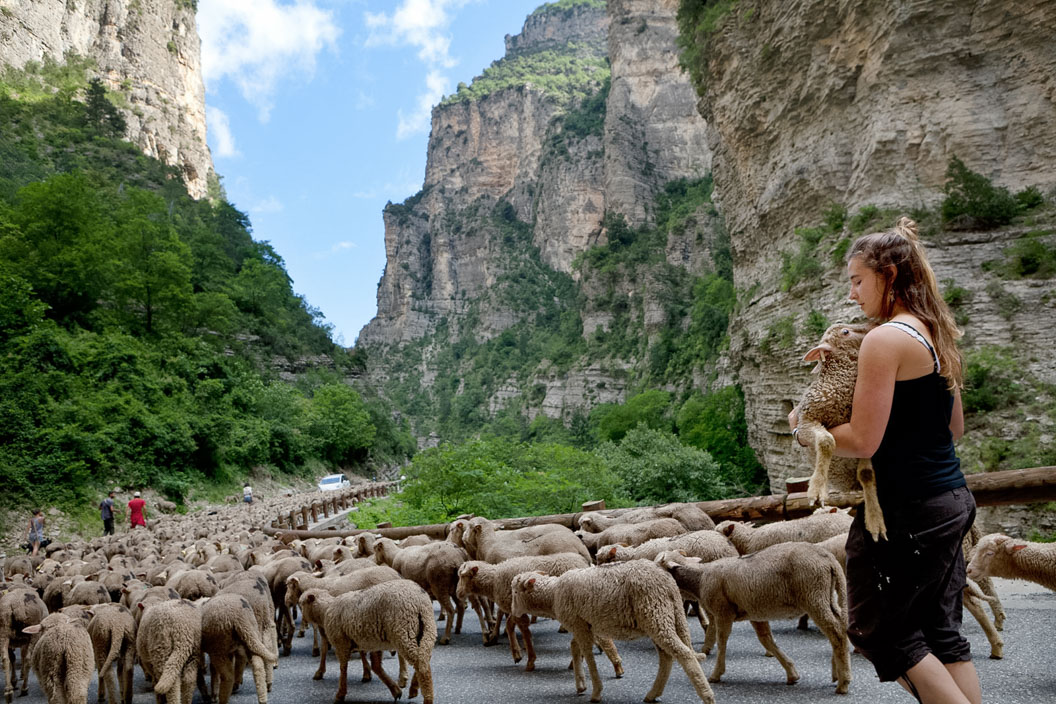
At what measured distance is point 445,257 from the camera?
13588 centimetres

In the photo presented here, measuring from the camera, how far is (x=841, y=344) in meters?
2.83

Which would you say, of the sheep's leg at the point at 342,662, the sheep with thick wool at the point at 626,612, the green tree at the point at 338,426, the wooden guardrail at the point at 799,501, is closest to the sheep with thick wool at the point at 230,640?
the sheep's leg at the point at 342,662

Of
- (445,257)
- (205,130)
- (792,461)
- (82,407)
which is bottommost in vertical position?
(792,461)

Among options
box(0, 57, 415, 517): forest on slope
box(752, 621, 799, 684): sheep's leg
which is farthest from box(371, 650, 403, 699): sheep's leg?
box(0, 57, 415, 517): forest on slope

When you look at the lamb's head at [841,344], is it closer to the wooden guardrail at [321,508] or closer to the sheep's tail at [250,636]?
the sheep's tail at [250,636]

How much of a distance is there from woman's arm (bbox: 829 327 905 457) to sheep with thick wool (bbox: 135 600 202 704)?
191 inches

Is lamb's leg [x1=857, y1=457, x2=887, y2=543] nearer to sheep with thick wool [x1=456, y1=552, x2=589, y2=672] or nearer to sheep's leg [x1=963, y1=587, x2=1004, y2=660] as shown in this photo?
sheep's leg [x1=963, y1=587, x2=1004, y2=660]

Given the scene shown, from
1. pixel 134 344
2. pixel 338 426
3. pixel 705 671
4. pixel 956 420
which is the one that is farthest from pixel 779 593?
pixel 338 426

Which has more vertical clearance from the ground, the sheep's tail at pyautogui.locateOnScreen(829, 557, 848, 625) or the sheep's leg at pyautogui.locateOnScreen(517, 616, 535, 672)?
the sheep's tail at pyautogui.locateOnScreen(829, 557, 848, 625)

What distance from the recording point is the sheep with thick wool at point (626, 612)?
4.44 metres

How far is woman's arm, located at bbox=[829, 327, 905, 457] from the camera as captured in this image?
254 centimetres

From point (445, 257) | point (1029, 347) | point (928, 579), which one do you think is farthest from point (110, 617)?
point (445, 257)

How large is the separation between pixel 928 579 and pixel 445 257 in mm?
136063

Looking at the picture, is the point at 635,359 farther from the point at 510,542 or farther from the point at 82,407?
the point at 510,542
